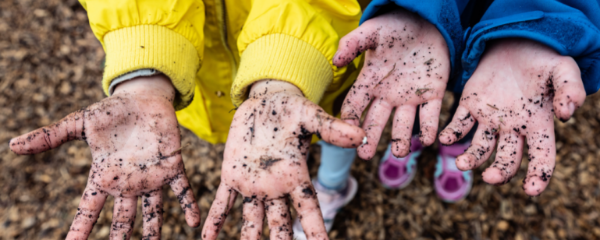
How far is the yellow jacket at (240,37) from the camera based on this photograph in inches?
54.4

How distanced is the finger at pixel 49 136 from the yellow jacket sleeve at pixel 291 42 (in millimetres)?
608

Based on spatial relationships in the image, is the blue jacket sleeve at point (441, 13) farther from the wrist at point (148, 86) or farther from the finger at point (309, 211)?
the wrist at point (148, 86)

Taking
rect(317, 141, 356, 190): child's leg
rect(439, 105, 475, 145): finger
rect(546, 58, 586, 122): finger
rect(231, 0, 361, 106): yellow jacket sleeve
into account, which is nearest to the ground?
rect(317, 141, 356, 190): child's leg

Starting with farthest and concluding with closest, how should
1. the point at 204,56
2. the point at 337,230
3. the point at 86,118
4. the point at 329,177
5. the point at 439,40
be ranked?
the point at 337,230
the point at 329,177
the point at 204,56
the point at 439,40
the point at 86,118

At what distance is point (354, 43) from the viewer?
4.43ft

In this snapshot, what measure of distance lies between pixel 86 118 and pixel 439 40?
1.46 meters

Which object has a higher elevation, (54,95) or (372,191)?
(54,95)

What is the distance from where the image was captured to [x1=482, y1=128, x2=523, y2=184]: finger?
1.27 meters

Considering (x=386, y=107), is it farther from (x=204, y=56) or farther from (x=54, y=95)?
(x=54, y=95)

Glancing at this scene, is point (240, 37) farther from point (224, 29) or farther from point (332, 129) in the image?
point (332, 129)

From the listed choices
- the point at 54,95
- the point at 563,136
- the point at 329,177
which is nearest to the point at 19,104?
the point at 54,95

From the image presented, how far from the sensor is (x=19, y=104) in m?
2.98

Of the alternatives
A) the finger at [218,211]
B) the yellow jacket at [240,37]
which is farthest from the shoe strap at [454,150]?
the finger at [218,211]

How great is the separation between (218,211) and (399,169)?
1.74 m
